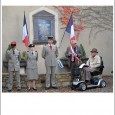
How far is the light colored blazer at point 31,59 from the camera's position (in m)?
11.2

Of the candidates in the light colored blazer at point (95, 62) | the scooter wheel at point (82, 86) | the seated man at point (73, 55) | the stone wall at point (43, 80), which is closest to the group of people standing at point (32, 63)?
the stone wall at point (43, 80)

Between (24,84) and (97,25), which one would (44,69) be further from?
(97,25)

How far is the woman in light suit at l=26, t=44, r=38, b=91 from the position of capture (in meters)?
11.2

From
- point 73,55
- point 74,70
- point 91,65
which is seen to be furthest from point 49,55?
point 91,65

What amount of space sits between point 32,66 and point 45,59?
0.38m

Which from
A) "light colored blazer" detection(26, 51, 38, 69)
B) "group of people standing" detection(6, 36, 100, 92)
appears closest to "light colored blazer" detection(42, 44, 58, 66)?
"group of people standing" detection(6, 36, 100, 92)

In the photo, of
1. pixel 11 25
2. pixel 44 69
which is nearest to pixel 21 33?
pixel 11 25

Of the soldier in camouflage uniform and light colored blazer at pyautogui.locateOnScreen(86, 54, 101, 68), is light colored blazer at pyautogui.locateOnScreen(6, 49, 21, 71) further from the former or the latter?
light colored blazer at pyautogui.locateOnScreen(86, 54, 101, 68)

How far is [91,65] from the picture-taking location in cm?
1151

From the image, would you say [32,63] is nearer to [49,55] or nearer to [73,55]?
[49,55]

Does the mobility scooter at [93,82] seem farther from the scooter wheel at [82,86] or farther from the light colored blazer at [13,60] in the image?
the light colored blazer at [13,60]

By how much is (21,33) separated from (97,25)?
2128 mm

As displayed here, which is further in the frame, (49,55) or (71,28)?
(71,28)

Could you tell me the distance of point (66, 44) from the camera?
40.2 ft
